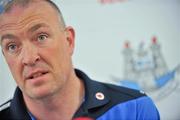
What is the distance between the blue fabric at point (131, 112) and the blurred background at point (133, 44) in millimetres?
457

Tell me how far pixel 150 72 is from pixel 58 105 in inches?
28.4

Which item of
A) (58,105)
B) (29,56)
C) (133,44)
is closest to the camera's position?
(29,56)

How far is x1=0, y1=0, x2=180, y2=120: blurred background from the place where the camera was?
1.57 m

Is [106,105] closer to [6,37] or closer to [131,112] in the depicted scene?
[131,112]

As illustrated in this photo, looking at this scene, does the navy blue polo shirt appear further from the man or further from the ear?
the ear

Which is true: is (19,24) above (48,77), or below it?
above

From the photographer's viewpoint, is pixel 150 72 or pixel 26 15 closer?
pixel 26 15

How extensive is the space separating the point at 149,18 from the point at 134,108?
2.22ft

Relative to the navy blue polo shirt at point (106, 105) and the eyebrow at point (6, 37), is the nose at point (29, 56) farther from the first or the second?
the navy blue polo shirt at point (106, 105)

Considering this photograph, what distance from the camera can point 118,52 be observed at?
1.63 meters

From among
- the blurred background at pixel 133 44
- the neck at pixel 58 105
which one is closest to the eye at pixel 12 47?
the neck at pixel 58 105

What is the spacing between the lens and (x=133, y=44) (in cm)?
165

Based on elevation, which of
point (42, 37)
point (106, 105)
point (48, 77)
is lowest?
point (106, 105)

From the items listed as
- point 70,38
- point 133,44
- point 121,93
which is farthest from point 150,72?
point 70,38
